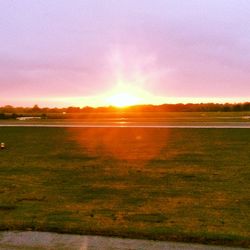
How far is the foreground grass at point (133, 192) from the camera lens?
6640 mm

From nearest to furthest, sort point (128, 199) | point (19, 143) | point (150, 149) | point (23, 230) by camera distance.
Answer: point (23, 230) < point (128, 199) < point (150, 149) < point (19, 143)

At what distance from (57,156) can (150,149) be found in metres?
4.14

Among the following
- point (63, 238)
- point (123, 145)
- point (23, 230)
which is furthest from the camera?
point (123, 145)

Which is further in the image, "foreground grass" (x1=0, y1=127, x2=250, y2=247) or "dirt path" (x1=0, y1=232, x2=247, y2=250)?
"foreground grass" (x1=0, y1=127, x2=250, y2=247)

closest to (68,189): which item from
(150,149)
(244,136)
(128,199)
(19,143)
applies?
(128,199)

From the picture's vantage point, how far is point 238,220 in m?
6.95

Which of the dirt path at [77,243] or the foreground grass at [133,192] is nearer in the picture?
the dirt path at [77,243]

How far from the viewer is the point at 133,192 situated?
940cm

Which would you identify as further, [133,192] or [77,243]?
[133,192]

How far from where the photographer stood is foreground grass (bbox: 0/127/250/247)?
21.8 feet

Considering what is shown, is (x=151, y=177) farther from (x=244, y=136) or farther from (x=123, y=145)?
(x=244, y=136)

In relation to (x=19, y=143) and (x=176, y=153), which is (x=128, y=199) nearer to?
(x=176, y=153)

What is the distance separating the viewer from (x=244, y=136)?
22578 millimetres

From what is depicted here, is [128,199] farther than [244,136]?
No
